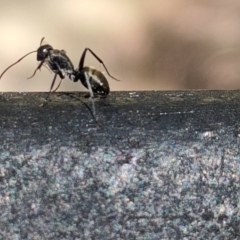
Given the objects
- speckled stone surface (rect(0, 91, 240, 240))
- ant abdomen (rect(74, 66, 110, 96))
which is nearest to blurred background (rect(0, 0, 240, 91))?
ant abdomen (rect(74, 66, 110, 96))

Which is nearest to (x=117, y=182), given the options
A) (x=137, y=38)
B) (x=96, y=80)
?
(x=96, y=80)

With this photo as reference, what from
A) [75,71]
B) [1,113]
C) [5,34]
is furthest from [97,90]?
[5,34]

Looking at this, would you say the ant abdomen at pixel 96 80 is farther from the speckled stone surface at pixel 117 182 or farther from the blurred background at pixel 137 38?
the blurred background at pixel 137 38

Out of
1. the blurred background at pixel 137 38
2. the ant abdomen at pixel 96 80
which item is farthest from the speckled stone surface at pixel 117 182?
the blurred background at pixel 137 38

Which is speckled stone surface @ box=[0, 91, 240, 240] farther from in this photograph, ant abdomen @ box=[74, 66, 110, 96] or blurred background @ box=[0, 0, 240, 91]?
blurred background @ box=[0, 0, 240, 91]

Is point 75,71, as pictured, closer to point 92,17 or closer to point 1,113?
point 1,113

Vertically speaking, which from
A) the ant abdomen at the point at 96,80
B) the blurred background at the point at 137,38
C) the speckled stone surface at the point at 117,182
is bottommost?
the speckled stone surface at the point at 117,182
